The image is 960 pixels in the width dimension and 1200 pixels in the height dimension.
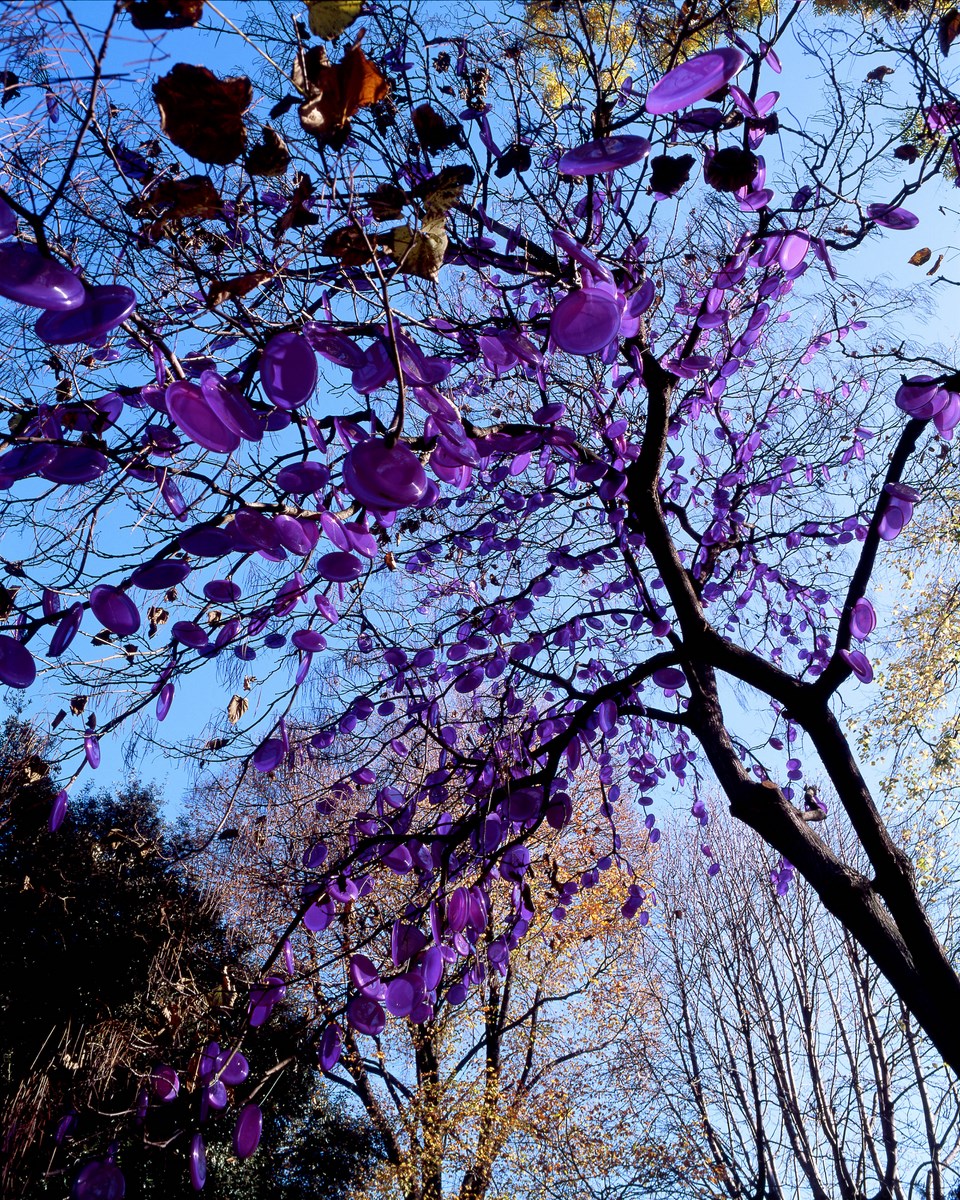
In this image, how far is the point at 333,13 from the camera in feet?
4.06

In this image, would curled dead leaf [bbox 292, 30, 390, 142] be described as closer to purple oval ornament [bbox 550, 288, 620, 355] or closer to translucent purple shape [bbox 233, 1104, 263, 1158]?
purple oval ornament [bbox 550, 288, 620, 355]

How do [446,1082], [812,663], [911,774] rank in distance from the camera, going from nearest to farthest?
[812,663] → [911,774] → [446,1082]

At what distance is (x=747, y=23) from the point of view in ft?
9.56

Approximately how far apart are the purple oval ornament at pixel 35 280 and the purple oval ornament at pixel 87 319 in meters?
0.08

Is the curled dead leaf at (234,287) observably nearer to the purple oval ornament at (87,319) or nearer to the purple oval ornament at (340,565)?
the purple oval ornament at (87,319)

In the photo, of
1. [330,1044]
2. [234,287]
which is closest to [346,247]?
[234,287]

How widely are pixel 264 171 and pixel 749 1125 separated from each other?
28.4 ft

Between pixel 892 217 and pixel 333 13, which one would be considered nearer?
pixel 333 13

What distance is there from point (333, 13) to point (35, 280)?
1.90 ft

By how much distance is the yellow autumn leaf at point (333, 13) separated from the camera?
1.23 metres

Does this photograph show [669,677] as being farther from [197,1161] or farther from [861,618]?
[197,1161]

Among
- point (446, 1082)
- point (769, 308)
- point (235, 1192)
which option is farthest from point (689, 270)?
point (235, 1192)

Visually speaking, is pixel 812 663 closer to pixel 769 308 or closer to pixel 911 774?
pixel 769 308

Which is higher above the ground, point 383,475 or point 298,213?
point 298,213
